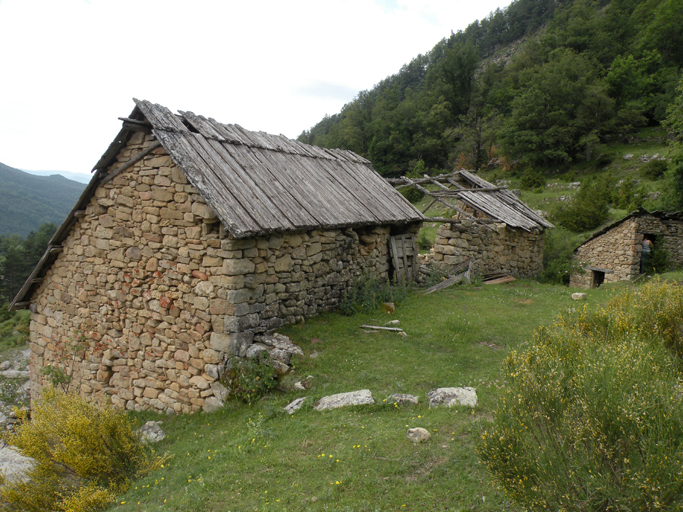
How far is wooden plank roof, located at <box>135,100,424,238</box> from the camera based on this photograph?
720 centimetres

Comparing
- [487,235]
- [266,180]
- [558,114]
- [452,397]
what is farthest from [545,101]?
[452,397]

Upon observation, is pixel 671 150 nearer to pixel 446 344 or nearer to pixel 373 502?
pixel 446 344

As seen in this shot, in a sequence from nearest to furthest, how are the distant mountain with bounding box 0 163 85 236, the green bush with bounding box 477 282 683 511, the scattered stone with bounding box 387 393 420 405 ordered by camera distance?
the green bush with bounding box 477 282 683 511 < the scattered stone with bounding box 387 393 420 405 < the distant mountain with bounding box 0 163 85 236

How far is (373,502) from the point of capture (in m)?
3.98

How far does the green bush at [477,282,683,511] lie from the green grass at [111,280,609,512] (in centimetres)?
89

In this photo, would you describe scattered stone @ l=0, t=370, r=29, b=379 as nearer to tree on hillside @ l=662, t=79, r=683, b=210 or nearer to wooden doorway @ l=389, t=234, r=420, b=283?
wooden doorway @ l=389, t=234, r=420, b=283

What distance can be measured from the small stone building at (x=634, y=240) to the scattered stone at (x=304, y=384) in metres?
15.0

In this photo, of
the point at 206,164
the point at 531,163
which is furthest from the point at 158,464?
the point at 531,163

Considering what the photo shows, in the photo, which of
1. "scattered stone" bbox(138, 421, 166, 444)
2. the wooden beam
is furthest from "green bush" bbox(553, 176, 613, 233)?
"scattered stone" bbox(138, 421, 166, 444)

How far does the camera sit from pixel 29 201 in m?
114

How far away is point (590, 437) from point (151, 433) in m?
6.53

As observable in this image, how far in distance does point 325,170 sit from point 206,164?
4.08 meters

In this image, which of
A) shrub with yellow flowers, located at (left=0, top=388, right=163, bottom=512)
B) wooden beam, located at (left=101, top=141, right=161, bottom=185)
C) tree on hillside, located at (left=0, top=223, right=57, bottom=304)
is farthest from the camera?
tree on hillside, located at (left=0, top=223, right=57, bottom=304)

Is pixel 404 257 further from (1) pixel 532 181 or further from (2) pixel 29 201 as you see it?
(2) pixel 29 201
